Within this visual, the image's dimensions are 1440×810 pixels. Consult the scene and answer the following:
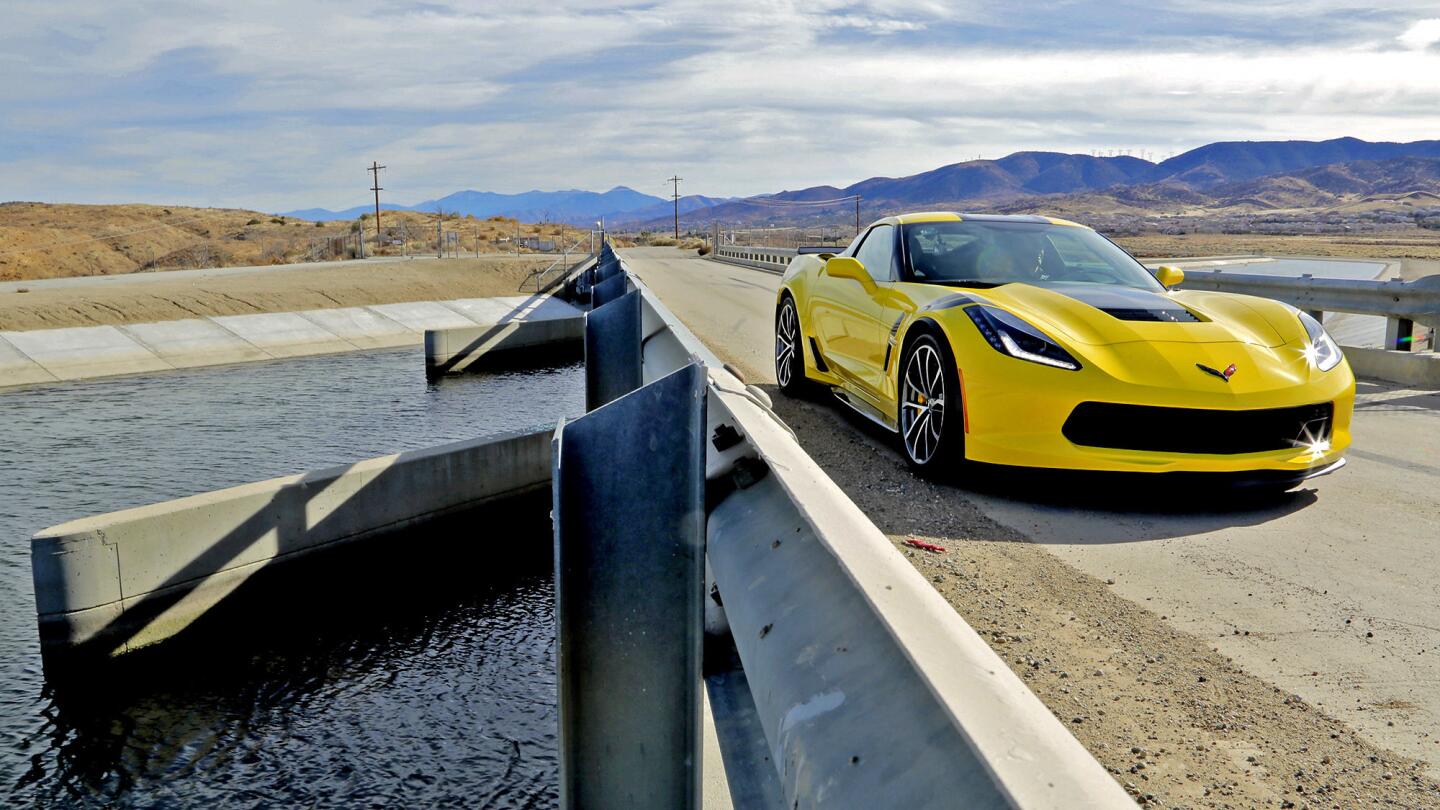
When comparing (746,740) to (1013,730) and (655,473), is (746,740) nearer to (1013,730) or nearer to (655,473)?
(655,473)

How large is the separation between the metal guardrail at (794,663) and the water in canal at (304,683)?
8.18 ft

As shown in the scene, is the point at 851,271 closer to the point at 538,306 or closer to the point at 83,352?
the point at 83,352

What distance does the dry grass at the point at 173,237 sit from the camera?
215 feet

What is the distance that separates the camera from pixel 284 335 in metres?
22.5

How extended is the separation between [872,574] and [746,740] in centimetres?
74

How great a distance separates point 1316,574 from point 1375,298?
7188mm

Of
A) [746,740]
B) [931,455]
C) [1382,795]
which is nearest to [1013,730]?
[746,740]

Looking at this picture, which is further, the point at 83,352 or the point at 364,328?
the point at 364,328

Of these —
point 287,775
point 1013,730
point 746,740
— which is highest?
point 1013,730

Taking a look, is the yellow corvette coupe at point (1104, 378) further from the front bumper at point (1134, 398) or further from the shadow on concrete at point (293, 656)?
the shadow on concrete at point (293, 656)

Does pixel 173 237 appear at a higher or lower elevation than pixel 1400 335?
higher

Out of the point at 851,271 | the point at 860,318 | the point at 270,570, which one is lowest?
the point at 270,570

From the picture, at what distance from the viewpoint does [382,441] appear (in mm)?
11781

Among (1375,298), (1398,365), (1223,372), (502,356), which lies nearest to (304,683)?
(1223,372)
